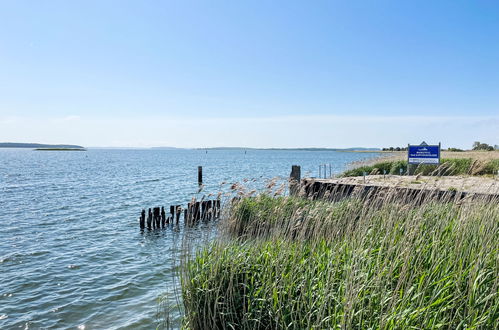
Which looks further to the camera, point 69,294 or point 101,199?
point 101,199

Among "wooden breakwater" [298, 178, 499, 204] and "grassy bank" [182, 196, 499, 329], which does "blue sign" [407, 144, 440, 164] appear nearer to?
"wooden breakwater" [298, 178, 499, 204]

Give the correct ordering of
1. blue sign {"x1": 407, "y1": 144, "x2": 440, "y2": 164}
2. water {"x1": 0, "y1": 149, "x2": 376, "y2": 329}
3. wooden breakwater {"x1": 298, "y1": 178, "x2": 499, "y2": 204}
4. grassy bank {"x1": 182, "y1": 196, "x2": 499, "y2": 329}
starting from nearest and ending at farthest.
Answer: grassy bank {"x1": 182, "y1": 196, "x2": 499, "y2": 329}, wooden breakwater {"x1": 298, "y1": 178, "x2": 499, "y2": 204}, water {"x1": 0, "y1": 149, "x2": 376, "y2": 329}, blue sign {"x1": 407, "y1": 144, "x2": 440, "y2": 164}

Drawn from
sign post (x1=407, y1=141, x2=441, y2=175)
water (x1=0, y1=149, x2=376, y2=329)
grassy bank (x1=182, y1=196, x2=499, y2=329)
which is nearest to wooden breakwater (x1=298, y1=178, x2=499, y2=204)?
grassy bank (x1=182, y1=196, x2=499, y2=329)

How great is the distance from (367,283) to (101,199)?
2383cm

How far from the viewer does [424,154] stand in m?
18.8

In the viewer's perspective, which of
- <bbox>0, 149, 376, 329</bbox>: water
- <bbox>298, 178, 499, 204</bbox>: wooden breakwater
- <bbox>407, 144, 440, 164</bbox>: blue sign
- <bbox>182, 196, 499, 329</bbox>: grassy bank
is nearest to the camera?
<bbox>182, 196, 499, 329</bbox>: grassy bank

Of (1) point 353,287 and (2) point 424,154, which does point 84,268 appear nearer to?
(1) point 353,287

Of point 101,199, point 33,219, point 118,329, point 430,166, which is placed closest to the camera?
point 118,329

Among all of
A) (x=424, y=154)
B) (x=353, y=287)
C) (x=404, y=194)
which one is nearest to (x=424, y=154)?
(x=424, y=154)

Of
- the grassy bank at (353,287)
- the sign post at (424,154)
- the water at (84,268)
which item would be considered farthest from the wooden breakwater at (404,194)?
the sign post at (424,154)

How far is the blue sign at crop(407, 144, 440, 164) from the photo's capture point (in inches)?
723

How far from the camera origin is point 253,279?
16.1 feet

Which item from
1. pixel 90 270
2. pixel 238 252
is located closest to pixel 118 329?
pixel 238 252

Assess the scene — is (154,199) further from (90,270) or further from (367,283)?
(367,283)
